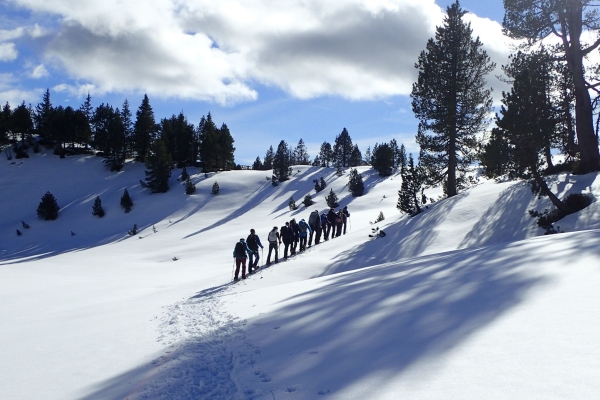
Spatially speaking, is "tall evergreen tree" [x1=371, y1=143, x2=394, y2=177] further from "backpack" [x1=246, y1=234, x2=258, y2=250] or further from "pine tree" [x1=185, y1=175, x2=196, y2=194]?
"backpack" [x1=246, y1=234, x2=258, y2=250]

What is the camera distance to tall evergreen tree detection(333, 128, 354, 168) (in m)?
88.2

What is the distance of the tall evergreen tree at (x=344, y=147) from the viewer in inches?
3474

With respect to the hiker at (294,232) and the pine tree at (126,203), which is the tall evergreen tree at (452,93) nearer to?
the hiker at (294,232)

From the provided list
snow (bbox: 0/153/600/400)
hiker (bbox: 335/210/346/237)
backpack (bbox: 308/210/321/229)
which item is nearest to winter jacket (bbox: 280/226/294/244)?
snow (bbox: 0/153/600/400)

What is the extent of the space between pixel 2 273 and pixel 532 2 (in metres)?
27.0

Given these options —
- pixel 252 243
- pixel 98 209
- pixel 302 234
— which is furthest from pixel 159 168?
pixel 252 243

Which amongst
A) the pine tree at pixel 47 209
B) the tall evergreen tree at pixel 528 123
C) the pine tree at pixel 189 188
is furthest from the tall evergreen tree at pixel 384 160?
the pine tree at pixel 47 209

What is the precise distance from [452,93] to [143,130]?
53.0 metres

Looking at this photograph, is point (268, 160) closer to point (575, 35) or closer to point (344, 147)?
point (344, 147)

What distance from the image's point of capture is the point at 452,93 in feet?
70.1

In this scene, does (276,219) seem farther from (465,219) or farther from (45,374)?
(45,374)

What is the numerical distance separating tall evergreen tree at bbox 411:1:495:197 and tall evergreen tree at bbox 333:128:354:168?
65.7 meters

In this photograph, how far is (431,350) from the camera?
4094 mm

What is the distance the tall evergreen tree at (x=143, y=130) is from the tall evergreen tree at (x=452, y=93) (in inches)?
1997
